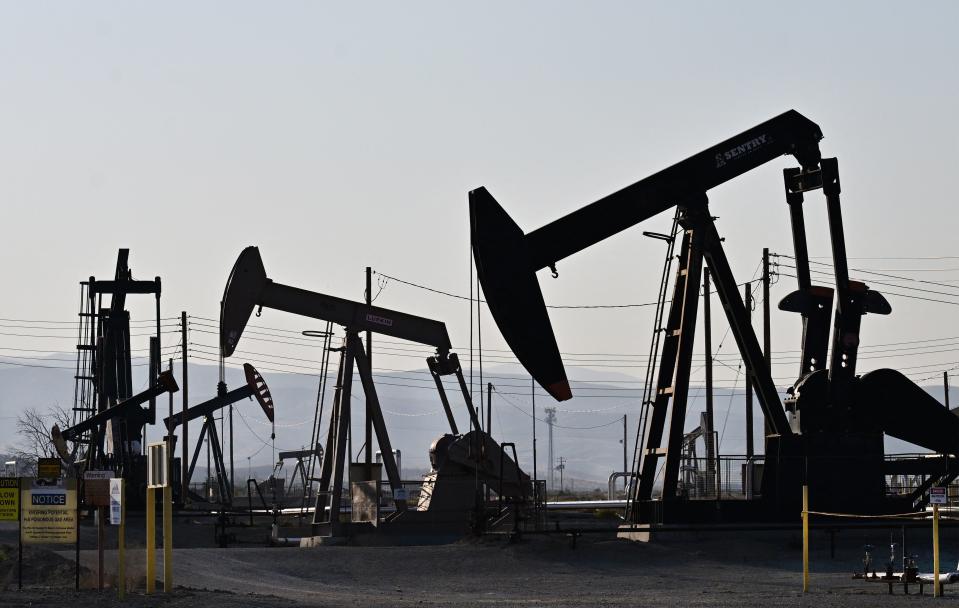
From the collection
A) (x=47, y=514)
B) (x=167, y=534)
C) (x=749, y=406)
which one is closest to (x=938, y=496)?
(x=167, y=534)

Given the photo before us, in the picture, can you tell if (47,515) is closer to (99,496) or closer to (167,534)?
(99,496)

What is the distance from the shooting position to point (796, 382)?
73.7 ft

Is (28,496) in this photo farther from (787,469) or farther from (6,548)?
(787,469)

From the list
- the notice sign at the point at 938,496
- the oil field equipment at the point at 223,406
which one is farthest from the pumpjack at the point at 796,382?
the oil field equipment at the point at 223,406

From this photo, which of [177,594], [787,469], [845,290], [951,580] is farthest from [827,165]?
[177,594]

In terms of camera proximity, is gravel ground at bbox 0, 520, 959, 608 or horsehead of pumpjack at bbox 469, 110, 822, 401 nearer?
gravel ground at bbox 0, 520, 959, 608

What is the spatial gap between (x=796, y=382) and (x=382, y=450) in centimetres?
763

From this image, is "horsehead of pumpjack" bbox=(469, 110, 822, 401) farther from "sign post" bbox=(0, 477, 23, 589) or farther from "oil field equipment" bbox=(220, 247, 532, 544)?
"sign post" bbox=(0, 477, 23, 589)

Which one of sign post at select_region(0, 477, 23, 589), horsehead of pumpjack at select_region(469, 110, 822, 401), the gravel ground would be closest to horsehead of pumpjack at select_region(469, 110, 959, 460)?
horsehead of pumpjack at select_region(469, 110, 822, 401)

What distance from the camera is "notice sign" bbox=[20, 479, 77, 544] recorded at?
15727mm

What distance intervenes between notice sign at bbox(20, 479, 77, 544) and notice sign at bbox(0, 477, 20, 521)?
9 cm

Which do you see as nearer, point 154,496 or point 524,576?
point 154,496

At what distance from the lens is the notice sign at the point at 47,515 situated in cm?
1573

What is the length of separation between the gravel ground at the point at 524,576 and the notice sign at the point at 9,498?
824 millimetres
